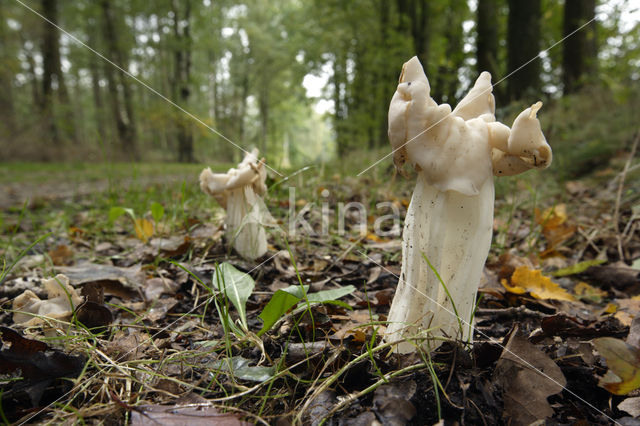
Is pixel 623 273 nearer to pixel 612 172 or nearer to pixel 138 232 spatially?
pixel 612 172

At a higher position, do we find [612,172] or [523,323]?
[612,172]

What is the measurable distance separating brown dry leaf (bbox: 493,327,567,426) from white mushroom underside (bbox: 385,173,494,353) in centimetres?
14

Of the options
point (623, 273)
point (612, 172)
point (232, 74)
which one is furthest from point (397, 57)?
point (232, 74)

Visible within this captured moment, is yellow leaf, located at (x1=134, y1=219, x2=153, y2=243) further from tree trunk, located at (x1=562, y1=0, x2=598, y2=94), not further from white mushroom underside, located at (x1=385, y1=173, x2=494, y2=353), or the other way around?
tree trunk, located at (x1=562, y1=0, x2=598, y2=94)

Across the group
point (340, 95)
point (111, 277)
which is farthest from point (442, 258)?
point (340, 95)

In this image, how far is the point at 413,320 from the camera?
1299 mm

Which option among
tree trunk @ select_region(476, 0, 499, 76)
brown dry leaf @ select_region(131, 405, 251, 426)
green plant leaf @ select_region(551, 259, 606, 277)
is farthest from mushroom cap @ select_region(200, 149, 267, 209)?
tree trunk @ select_region(476, 0, 499, 76)

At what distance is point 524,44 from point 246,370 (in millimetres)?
8339

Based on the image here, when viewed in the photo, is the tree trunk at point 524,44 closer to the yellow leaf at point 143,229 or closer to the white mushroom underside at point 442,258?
the yellow leaf at point 143,229

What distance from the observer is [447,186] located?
114 cm

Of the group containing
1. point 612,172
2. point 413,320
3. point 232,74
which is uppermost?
point 232,74

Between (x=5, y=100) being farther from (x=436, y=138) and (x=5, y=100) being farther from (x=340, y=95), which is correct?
(x=436, y=138)

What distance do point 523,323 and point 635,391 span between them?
0.49 metres

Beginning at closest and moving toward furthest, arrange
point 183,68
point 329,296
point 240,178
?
point 329,296, point 240,178, point 183,68
